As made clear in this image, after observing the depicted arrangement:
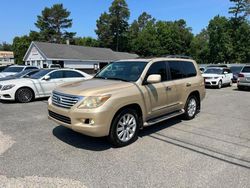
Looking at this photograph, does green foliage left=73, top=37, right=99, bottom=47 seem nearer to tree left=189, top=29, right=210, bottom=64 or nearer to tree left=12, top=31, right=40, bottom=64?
tree left=12, top=31, right=40, bottom=64

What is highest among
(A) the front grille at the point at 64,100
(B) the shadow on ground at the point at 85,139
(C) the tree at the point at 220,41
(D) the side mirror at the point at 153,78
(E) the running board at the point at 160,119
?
(C) the tree at the point at 220,41

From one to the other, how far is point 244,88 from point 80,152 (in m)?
14.9

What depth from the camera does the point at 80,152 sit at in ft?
15.2

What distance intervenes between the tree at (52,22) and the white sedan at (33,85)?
57083 mm

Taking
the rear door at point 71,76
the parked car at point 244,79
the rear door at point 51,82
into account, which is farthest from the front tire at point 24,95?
the parked car at point 244,79

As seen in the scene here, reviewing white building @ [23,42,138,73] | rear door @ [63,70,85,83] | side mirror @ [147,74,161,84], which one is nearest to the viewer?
side mirror @ [147,74,161,84]

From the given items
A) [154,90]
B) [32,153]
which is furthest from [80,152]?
[154,90]

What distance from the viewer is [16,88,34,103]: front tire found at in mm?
10227

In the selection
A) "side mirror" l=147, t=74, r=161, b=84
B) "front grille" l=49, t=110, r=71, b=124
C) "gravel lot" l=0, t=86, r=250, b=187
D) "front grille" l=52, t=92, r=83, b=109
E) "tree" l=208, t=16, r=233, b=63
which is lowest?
"gravel lot" l=0, t=86, r=250, b=187

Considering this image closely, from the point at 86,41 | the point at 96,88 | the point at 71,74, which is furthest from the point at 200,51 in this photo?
the point at 96,88

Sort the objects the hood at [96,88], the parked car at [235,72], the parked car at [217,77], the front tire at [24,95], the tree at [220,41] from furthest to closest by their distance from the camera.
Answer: the tree at [220,41] < the parked car at [235,72] < the parked car at [217,77] < the front tire at [24,95] < the hood at [96,88]

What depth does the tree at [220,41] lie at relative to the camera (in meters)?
53.2

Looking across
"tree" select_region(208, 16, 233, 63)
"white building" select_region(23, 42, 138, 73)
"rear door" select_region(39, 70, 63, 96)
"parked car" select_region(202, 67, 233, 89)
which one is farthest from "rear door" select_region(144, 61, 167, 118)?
"tree" select_region(208, 16, 233, 63)

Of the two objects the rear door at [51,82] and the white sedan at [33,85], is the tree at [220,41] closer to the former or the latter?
the white sedan at [33,85]
